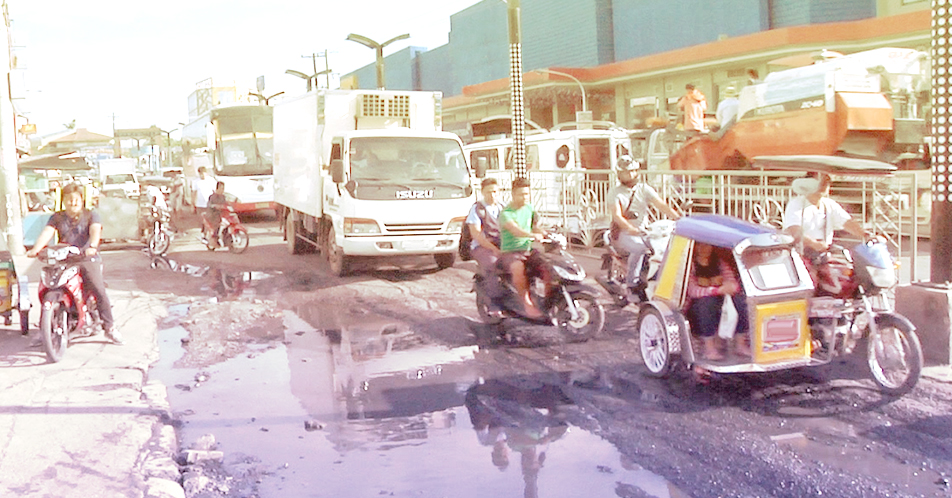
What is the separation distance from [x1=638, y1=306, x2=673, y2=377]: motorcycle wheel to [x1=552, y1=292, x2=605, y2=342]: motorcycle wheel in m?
1.34

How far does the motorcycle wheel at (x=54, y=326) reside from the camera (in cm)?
819

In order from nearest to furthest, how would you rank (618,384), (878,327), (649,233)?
(878,327) < (618,384) < (649,233)

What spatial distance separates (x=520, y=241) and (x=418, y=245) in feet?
14.8

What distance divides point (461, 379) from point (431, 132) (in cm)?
760

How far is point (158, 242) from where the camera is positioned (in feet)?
59.4

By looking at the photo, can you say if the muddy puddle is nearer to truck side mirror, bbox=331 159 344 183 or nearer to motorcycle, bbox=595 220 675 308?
motorcycle, bbox=595 220 675 308

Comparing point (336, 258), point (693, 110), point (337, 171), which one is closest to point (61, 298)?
point (337, 171)

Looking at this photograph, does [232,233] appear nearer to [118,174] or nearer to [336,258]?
[336,258]

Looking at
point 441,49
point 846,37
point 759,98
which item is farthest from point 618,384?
point 441,49

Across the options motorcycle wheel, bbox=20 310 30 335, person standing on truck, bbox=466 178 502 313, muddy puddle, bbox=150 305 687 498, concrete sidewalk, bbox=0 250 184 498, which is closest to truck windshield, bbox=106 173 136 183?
concrete sidewalk, bbox=0 250 184 498

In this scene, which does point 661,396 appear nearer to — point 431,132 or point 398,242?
point 398,242

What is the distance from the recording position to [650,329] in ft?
23.9

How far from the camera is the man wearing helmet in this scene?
951 cm

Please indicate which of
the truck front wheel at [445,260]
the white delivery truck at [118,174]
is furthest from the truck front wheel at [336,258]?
the white delivery truck at [118,174]
